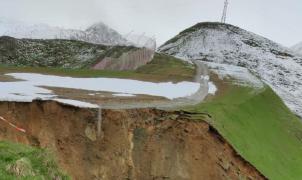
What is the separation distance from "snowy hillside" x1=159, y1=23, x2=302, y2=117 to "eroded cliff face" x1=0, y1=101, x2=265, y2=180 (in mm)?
54857

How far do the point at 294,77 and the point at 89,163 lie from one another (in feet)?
239

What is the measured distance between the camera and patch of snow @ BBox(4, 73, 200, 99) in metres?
42.0

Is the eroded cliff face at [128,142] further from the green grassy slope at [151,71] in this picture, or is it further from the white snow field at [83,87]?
the green grassy slope at [151,71]

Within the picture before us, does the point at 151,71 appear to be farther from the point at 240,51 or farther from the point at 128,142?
the point at 240,51

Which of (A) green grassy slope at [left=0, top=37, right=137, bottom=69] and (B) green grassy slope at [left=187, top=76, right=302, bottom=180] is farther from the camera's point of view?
(A) green grassy slope at [left=0, top=37, right=137, bottom=69]

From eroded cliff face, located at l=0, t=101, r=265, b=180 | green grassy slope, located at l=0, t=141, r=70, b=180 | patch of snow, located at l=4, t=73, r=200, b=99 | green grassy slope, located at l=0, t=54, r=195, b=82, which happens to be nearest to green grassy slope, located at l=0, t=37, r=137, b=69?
green grassy slope, located at l=0, t=54, r=195, b=82

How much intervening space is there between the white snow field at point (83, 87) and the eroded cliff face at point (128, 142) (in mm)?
1064

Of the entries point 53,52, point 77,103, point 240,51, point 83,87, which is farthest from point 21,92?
point 240,51

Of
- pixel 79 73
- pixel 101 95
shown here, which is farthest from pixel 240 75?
pixel 101 95

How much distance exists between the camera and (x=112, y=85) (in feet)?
150

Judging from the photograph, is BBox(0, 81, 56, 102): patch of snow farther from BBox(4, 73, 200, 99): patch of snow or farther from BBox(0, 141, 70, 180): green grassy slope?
BBox(0, 141, 70, 180): green grassy slope

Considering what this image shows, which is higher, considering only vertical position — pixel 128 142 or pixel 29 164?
pixel 29 164

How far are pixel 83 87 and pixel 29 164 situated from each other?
28.2 metres

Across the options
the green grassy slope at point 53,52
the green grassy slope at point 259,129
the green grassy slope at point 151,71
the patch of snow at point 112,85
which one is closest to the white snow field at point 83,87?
the patch of snow at point 112,85
